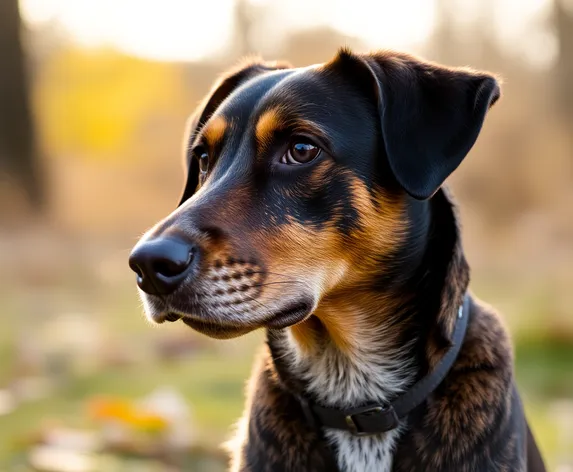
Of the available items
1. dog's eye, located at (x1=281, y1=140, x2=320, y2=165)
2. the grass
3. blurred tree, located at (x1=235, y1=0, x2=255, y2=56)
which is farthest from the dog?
blurred tree, located at (x1=235, y1=0, x2=255, y2=56)

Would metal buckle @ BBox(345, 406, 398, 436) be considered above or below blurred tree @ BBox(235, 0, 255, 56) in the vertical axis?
below

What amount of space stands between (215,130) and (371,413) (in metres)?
1.40

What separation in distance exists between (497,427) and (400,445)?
40 cm

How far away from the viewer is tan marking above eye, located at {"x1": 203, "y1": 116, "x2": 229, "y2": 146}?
362cm

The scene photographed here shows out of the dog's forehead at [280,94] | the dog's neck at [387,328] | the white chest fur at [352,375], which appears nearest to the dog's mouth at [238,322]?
the dog's neck at [387,328]

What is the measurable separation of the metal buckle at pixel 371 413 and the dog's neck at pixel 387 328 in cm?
16

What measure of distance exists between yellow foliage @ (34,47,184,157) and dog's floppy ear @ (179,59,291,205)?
761 inches

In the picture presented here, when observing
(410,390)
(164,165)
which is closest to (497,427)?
(410,390)

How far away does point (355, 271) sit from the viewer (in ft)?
11.3

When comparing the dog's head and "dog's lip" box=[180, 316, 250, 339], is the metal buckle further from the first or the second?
"dog's lip" box=[180, 316, 250, 339]

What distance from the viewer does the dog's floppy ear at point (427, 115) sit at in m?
3.31

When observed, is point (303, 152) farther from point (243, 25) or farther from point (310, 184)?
point (243, 25)

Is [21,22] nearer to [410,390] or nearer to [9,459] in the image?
[9,459]

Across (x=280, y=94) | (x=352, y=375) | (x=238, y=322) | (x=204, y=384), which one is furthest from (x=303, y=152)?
(x=204, y=384)
